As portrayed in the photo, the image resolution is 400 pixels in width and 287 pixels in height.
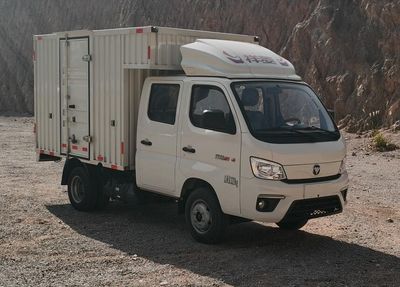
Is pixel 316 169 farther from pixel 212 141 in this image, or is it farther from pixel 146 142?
pixel 146 142

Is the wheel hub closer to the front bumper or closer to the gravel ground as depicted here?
the gravel ground

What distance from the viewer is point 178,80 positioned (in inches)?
344

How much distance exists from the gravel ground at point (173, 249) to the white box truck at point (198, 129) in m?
0.46

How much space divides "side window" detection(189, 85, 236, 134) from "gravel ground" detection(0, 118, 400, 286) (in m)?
1.68

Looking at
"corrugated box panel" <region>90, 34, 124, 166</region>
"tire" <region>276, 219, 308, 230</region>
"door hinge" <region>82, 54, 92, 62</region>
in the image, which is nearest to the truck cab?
"corrugated box panel" <region>90, 34, 124, 166</region>

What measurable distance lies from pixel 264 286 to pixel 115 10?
39042 millimetres

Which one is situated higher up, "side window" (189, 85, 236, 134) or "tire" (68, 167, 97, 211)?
"side window" (189, 85, 236, 134)

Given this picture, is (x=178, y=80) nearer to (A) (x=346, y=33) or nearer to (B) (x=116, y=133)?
(B) (x=116, y=133)

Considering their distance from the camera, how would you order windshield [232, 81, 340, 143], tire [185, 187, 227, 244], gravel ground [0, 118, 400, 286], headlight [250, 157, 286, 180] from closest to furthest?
gravel ground [0, 118, 400, 286]
headlight [250, 157, 286, 180]
windshield [232, 81, 340, 143]
tire [185, 187, 227, 244]

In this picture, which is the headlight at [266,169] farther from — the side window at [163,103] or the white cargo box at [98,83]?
the white cargo box at [98,83]

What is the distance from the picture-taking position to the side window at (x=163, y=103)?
8734mm

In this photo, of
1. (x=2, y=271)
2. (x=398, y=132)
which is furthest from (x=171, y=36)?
(x=398, y=132)

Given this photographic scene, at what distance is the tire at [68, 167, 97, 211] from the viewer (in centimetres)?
1037

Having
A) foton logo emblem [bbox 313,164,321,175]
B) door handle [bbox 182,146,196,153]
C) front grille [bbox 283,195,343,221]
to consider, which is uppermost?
door handle [bbox 182,146,196,153]
